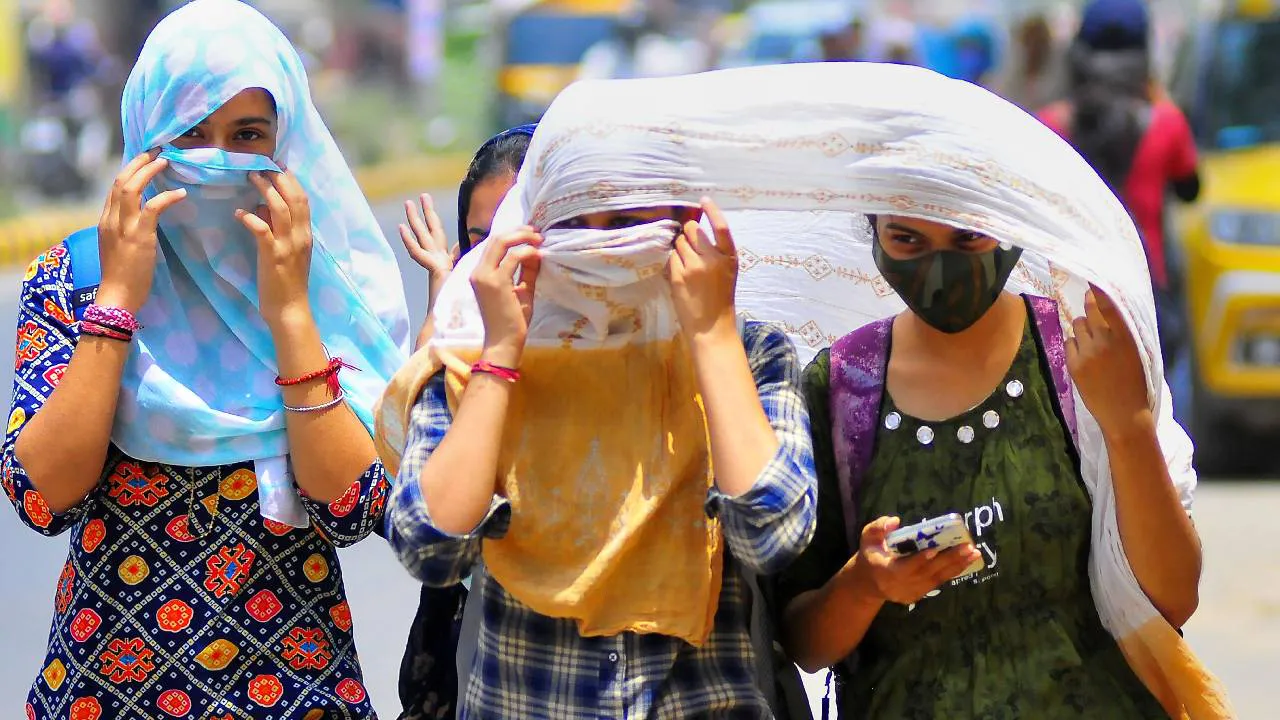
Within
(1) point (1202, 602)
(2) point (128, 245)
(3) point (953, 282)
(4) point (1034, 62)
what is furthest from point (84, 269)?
(4) point (1034, 62)

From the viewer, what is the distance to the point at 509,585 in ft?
8.41

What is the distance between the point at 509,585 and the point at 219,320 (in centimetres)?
78

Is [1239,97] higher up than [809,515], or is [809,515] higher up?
[809,515]

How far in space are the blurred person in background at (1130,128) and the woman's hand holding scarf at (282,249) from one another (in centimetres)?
519

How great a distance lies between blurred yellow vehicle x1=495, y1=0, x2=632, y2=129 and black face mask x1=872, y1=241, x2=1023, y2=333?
21.6 m

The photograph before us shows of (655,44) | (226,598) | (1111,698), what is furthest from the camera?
(655,44)

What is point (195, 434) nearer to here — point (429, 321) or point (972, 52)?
point (429, 321)

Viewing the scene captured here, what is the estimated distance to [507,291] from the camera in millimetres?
2551

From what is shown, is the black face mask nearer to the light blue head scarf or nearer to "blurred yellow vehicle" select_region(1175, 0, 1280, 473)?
the light blue head scarf

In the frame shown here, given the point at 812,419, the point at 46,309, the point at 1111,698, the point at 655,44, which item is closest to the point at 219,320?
the point at 46,309

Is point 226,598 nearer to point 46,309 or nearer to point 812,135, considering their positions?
point 46,309

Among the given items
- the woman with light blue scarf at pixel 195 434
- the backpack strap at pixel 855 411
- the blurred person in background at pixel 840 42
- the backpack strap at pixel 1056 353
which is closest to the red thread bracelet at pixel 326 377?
the woman with light blue scarf at pixel 195 434

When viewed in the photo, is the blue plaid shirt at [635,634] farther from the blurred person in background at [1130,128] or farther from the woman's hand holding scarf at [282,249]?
the blurred person in background at [1130,128]

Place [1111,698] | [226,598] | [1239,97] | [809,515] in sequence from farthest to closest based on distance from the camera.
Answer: [1239,97], [226,598], [1111,698], [809,515]
